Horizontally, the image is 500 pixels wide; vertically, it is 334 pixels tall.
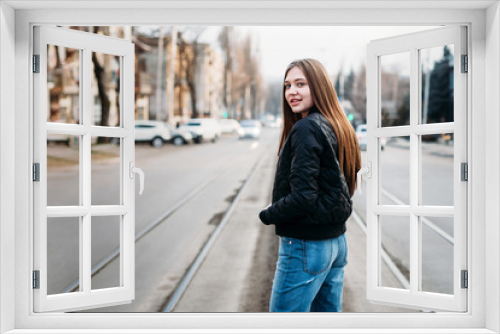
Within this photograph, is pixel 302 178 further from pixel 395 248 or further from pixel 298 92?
pixel 395 248

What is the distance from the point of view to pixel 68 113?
2766 centimetres

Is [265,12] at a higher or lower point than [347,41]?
lower

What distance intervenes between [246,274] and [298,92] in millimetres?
3563

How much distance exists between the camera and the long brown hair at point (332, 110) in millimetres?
2393

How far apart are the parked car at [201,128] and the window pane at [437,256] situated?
15381 millimetres

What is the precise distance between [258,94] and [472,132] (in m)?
57.9

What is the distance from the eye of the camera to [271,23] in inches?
113

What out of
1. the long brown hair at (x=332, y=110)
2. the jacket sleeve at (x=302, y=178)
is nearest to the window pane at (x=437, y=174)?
the long brown hair at (x=332, y=110)

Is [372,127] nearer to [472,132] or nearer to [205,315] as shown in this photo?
[472,132]

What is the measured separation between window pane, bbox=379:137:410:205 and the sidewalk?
0.86 metres

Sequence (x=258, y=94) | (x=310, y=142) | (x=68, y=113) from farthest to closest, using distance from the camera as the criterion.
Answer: (x=258, y=94), (x=68, y=113), (x=310, y=142)

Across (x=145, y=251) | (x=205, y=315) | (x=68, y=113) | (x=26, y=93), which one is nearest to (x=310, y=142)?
(x=205, y=315)

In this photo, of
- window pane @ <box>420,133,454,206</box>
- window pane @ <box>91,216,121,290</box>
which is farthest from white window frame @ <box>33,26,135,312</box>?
window pane @ <box>420,133,454,206</box>

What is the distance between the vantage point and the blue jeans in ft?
7.39
